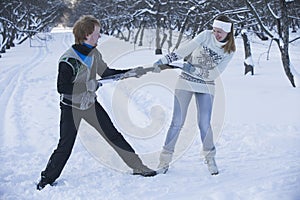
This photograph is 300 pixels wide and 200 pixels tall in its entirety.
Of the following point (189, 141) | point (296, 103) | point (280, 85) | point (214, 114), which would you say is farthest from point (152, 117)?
point (280, 85)

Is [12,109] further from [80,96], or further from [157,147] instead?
[80,96]

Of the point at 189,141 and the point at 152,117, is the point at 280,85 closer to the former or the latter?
the point at 152,117

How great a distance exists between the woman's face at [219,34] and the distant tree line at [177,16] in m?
5.82

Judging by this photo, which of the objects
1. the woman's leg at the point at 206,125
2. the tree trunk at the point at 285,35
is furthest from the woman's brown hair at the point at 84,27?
the tree trunk at the point at 285,35

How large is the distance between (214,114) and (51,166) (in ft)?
12.2

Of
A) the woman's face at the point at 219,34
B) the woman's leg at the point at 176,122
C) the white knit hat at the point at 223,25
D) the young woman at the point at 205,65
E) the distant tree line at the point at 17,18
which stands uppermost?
the white knit hat at the point at 223,25

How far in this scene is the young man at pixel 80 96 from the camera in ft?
12.0

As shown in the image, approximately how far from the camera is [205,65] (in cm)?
405

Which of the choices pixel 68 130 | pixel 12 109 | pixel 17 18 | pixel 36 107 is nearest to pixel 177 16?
pixel 17 18

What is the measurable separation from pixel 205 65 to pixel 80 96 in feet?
4.17

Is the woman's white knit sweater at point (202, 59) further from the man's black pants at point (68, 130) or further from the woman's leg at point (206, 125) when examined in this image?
the man's black pants at point (68, 130)

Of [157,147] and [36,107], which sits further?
[36,107]

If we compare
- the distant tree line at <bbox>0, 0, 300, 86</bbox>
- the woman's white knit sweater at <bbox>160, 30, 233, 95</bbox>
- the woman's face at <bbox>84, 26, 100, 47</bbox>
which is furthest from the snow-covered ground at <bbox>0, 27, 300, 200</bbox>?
the distant tree line at <bbox>0, 0, 300, 86</bbox>

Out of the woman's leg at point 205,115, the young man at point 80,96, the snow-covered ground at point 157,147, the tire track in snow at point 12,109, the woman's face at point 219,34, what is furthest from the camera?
the tire track in snow at point 12,109
